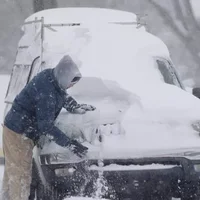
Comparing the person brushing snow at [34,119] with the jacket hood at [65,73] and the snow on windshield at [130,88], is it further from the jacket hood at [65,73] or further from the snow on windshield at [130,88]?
the snow on windshield at [130,88]

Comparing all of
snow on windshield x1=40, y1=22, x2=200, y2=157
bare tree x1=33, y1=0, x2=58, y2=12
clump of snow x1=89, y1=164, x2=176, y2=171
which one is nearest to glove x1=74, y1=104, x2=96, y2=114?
snow on windshield x1=40, y1=22, x2=200, y2=157

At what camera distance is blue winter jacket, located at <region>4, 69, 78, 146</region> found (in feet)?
13.3

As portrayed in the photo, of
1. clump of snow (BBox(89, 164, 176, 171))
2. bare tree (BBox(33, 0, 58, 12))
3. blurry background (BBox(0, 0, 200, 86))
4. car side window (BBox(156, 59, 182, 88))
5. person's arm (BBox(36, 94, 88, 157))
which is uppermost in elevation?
Result: blurry background (BBox(0, 0, 200, 86))

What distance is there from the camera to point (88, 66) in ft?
16.8

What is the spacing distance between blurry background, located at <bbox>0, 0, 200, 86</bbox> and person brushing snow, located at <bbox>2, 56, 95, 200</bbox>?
518 inches

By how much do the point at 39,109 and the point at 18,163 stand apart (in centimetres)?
62

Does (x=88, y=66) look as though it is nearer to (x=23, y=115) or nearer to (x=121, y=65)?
(x=121, y=65)

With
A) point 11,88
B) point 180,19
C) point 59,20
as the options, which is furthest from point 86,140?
point 180,19

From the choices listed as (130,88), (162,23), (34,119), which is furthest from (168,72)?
(162,23)

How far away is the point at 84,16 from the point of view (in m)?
6.45

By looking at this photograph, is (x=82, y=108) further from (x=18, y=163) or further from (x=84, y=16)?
(x=84, y=16)

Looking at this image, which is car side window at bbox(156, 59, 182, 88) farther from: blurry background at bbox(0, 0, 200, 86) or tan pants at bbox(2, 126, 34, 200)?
blurry background at bbox(0, 0, 200, 86)

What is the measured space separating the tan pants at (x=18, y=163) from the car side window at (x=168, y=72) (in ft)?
6.11

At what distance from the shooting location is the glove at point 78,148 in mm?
3951
